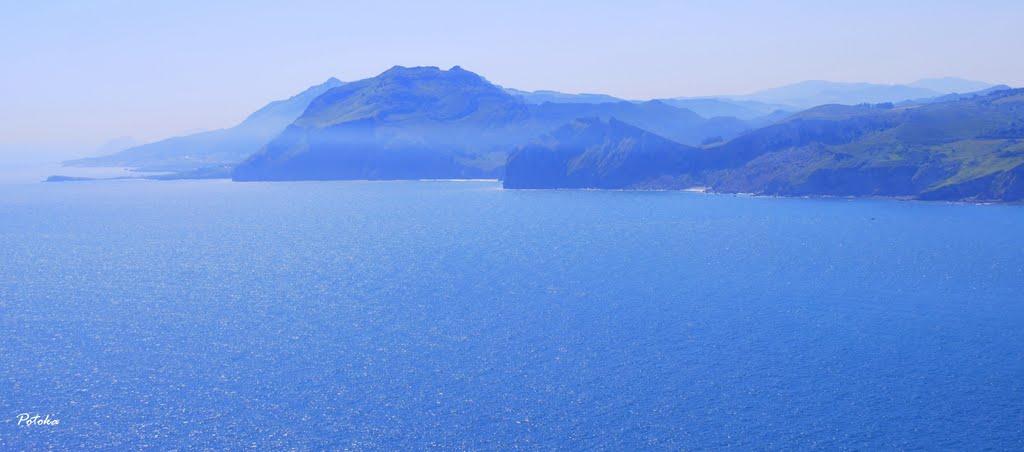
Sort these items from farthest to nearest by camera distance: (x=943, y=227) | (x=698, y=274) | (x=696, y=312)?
1. (x=943, y=227)
2. (x=698, y=274)
3. (x=696, y=312)

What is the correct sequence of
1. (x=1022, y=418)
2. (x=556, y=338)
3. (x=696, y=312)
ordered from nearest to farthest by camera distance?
(x=1022, y=418) → (x=556, y=338) → (x=696, y=312)

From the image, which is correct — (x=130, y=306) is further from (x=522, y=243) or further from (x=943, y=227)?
(x=943, y=227)

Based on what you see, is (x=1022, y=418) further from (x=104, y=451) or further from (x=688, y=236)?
(x=688, y=236)

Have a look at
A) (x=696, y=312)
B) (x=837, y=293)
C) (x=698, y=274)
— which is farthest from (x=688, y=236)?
(x=696, y=312)

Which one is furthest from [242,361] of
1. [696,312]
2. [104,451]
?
[696,312]

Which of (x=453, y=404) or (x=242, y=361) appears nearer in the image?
(x=453, y=404)

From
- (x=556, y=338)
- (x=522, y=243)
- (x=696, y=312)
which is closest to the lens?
(x=556, y=338)
